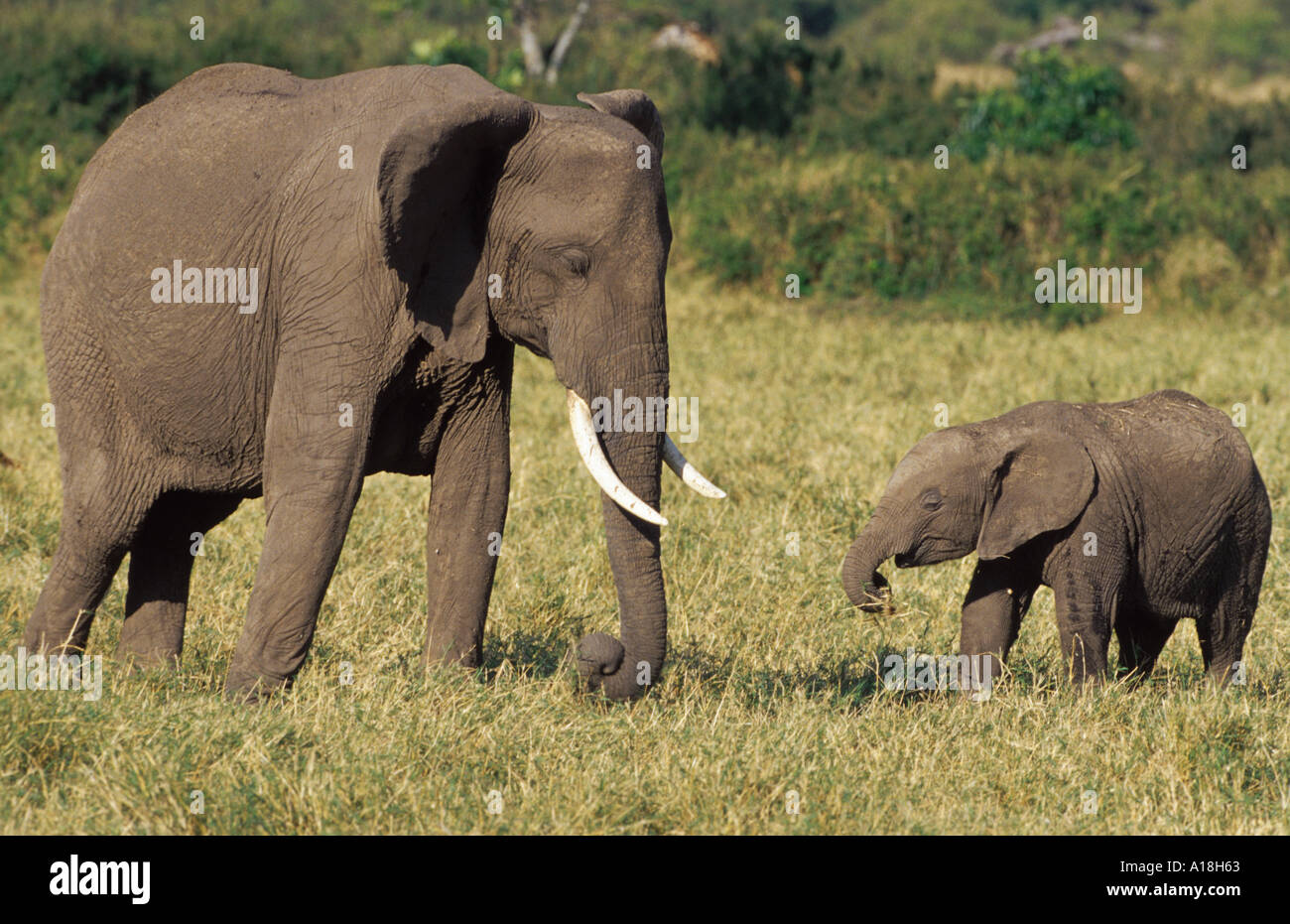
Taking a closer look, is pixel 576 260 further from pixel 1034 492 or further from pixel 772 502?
pixel 772 502

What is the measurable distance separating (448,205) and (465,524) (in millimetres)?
1092

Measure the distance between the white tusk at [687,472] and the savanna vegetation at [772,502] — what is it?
71cm

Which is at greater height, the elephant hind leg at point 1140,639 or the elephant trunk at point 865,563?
the elephant trunk at point 865,563

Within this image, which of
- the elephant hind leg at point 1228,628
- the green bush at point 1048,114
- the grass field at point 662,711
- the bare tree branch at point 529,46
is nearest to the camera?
the grass field at point 662,711

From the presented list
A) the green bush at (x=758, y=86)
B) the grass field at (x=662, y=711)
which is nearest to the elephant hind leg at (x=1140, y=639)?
the grass field at (x=662, y=711)

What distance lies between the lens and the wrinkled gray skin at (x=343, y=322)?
15.1 ft

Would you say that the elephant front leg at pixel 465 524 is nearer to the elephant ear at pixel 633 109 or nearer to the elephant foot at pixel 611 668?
the elephant foot at pixel 611 668

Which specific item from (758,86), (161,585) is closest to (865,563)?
(161,585)

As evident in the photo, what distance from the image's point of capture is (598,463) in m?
4.67

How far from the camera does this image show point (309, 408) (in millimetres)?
4699

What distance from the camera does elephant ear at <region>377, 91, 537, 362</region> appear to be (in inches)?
176
